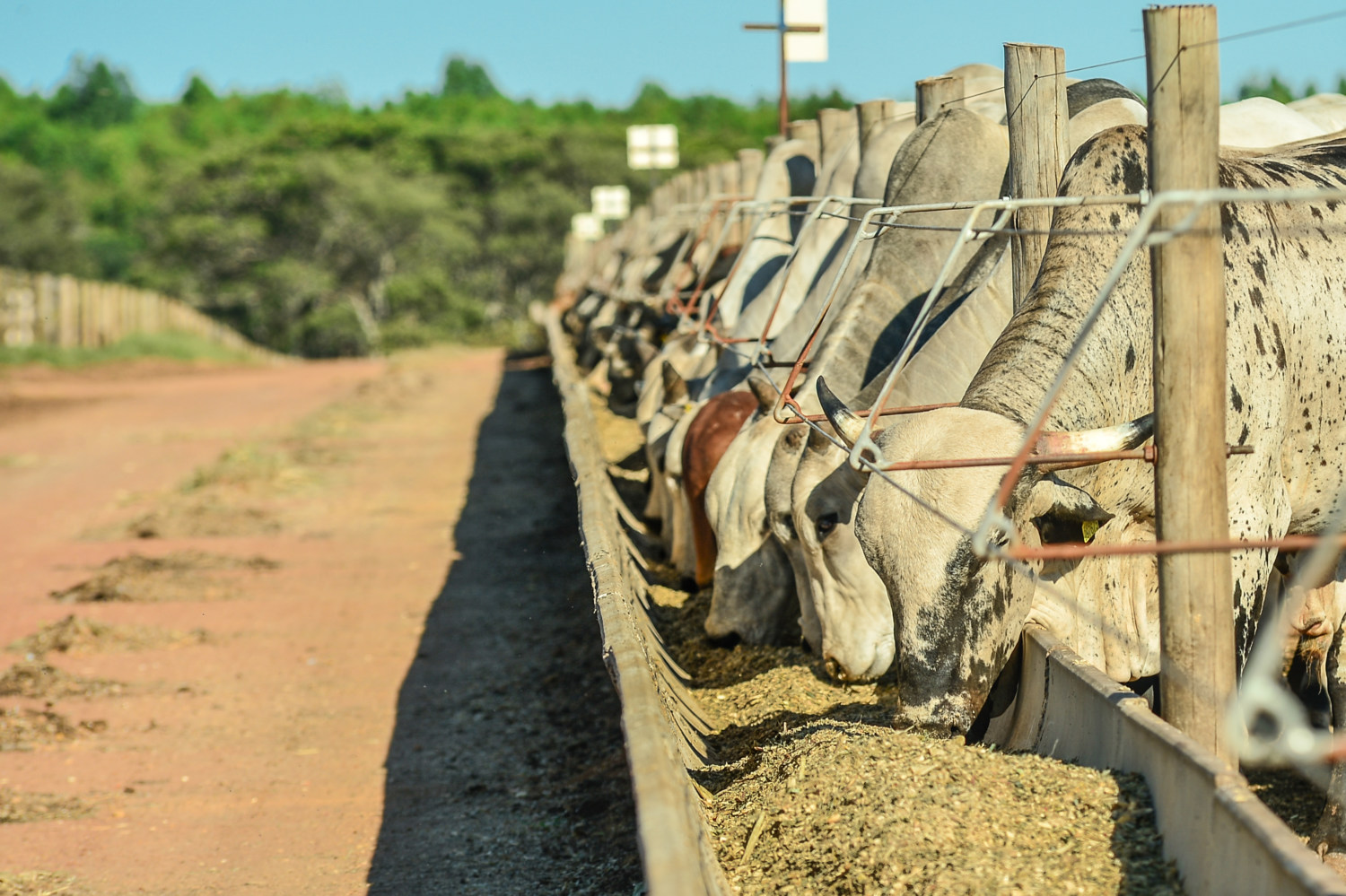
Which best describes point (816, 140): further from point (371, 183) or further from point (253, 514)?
point (371, 183)

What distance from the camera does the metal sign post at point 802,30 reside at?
981 cm

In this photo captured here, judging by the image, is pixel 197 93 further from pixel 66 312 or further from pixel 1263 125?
pixel 1263 125

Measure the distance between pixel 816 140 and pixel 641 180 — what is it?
3287 centimetres

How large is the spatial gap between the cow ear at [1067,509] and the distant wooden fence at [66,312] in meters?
24.9

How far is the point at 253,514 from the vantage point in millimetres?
10469

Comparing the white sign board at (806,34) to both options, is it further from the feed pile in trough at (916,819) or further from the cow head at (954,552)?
the feed pile in trough at (916,819)

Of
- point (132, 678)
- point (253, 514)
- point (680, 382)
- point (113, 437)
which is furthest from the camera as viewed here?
point (113, 437)

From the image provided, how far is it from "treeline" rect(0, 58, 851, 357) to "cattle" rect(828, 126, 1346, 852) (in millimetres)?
28837

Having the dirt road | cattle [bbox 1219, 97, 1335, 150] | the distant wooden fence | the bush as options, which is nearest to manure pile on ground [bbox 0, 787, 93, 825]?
the dirt road

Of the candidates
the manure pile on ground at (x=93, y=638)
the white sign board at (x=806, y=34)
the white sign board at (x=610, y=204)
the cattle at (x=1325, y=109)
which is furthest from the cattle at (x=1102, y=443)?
the white sign board at (x=610, y=204)

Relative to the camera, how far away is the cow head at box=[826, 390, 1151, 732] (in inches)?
148

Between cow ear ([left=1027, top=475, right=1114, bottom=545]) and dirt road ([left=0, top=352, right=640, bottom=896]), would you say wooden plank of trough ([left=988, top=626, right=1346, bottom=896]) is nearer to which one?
cow ear ([left=1027, top=475, right=1114, bottom=545])

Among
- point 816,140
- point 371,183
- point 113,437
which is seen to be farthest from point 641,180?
point 816,140

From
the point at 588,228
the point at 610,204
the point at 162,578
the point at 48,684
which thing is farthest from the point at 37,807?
the point at 588,228
